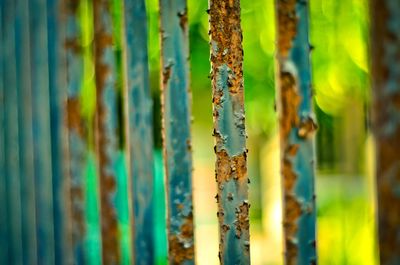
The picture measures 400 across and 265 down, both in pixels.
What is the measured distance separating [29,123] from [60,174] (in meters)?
0.21

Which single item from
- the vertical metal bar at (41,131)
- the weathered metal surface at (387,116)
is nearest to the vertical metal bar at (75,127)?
the vertical metal bar at (41,131)

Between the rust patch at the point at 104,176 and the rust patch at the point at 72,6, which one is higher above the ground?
the rust patch at the point at 72,6

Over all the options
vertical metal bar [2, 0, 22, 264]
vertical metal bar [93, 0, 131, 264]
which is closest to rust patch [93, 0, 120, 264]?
vertical metal bar [93, 0, 131, 264]

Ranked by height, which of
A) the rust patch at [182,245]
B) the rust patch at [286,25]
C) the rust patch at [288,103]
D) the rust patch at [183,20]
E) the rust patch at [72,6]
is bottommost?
the rust patch at [182,245]

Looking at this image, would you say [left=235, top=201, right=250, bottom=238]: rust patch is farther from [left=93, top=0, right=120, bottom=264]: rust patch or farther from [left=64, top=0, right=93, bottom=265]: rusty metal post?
[left=64, top=0, right=93, bottom=265]: rusty metal post

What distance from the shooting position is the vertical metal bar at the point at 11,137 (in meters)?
1.59

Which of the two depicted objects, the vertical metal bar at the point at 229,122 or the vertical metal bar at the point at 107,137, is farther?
the vertical metal bar at the point at 107,137

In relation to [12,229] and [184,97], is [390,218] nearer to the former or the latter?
[184,97]

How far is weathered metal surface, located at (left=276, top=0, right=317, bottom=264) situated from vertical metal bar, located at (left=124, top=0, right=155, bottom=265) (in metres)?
0.33

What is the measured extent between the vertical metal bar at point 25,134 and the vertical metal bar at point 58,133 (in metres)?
0.14

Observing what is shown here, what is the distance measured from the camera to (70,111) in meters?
1.28

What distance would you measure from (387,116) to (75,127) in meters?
0.78

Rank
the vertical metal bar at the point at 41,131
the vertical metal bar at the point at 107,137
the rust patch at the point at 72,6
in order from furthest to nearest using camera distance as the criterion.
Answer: the vertical metal bar at the point at 41,131 → the rust patch at the point at 72,6 → the vertical metal bar at the point at 107,137

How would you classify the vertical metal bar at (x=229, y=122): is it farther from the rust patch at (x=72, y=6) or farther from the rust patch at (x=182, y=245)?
the rust patch at (x=72, y=6)
